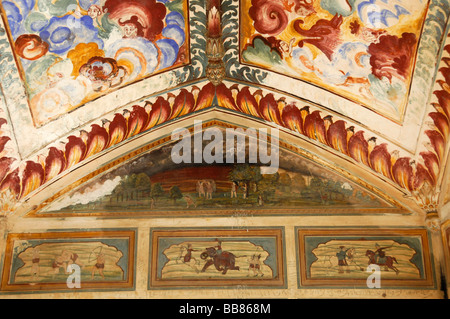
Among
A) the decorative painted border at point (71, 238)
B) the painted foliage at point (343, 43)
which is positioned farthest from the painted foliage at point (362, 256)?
the decorative painted border at point (71, 238)

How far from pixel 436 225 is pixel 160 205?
2.92 meters

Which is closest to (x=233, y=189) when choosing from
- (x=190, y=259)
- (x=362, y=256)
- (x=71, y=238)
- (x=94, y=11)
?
(x=190, y=259)

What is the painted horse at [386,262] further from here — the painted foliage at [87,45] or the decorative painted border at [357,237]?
the painted foliage at [87,45]

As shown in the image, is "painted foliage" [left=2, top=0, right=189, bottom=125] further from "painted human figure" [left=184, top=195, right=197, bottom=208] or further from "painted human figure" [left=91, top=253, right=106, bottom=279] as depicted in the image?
"painted human figure" [left=91, top=253, right=106, bottom=279]

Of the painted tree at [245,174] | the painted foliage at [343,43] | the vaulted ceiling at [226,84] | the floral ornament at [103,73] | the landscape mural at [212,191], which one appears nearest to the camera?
the painted foliage at [343,43]

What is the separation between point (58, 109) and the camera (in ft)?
20.7

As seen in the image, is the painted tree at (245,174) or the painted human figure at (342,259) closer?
the painted human figure at (342,259)

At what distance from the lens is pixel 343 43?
5.94 m

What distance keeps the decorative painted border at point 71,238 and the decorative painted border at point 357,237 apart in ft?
5.72

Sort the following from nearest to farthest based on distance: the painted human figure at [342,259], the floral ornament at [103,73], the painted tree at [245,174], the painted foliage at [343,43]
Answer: the painted foliage at [343,43] < the floral ornament at [103,73] < the painted human figure at [342,259] < the painted tree at [245,174]

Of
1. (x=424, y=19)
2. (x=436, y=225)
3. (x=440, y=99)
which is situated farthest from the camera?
(x=436, y=225)

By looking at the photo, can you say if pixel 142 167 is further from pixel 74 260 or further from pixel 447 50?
pixel 447 50

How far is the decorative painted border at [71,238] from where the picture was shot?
614cm

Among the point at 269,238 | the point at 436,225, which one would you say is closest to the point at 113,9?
the point at 269,238
